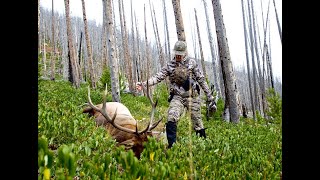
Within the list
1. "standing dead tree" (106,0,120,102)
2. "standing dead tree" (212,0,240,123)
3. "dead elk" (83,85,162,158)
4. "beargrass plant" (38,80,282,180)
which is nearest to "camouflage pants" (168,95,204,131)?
"dead elk" (83,85,162,158)

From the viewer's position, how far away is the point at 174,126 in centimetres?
513

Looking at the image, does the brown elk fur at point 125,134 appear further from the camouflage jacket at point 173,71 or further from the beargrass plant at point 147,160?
the camouflage jacket at point 173,71

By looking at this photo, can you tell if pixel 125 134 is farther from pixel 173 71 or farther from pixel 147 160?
pixel 147 160

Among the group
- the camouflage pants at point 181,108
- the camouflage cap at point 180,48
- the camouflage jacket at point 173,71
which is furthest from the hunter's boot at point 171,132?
the camouflage cap at point 180,48

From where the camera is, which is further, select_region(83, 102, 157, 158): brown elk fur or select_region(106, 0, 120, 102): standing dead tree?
select_region(106, 0, 120, 102): standing dead tree

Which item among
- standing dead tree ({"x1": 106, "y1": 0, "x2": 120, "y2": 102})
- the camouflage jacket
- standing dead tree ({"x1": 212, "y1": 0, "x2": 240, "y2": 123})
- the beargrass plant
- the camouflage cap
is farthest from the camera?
standing dead tree ({"x1": 106, "y1": 0, "x2": 120, "y2": 102})

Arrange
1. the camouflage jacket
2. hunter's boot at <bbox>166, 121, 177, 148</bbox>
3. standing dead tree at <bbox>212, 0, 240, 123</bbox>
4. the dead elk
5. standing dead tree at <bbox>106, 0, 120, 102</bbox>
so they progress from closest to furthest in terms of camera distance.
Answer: the dead elk
hunter's boot at <bbox>166, 121, 177, 148</bbox>
the camouflage jacket
standing dead tree at <bbox>212, 0, 240, 123</bbox>
standing dead tree at <bbox>106, 0, 120, 102</bbox>

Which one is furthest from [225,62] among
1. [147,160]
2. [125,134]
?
[147,160]

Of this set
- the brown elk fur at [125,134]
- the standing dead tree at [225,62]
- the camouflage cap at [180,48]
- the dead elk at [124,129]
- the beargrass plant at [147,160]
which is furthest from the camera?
the standing dead tree at [225,62]

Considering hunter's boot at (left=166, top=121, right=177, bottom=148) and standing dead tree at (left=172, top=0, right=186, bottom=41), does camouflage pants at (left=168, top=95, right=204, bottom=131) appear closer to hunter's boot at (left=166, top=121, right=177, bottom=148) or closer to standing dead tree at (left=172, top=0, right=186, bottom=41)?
hunter's boot at (left=166, top=121, right=177, bottom=148)

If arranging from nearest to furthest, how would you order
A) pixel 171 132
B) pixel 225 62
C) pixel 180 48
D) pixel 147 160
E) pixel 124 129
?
pixel 147 160 → pixel 124 129 → pixel 171 132 → pixel 180 48 → pixel 225 62

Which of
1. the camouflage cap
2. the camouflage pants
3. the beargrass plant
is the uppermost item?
the camouflage cap
